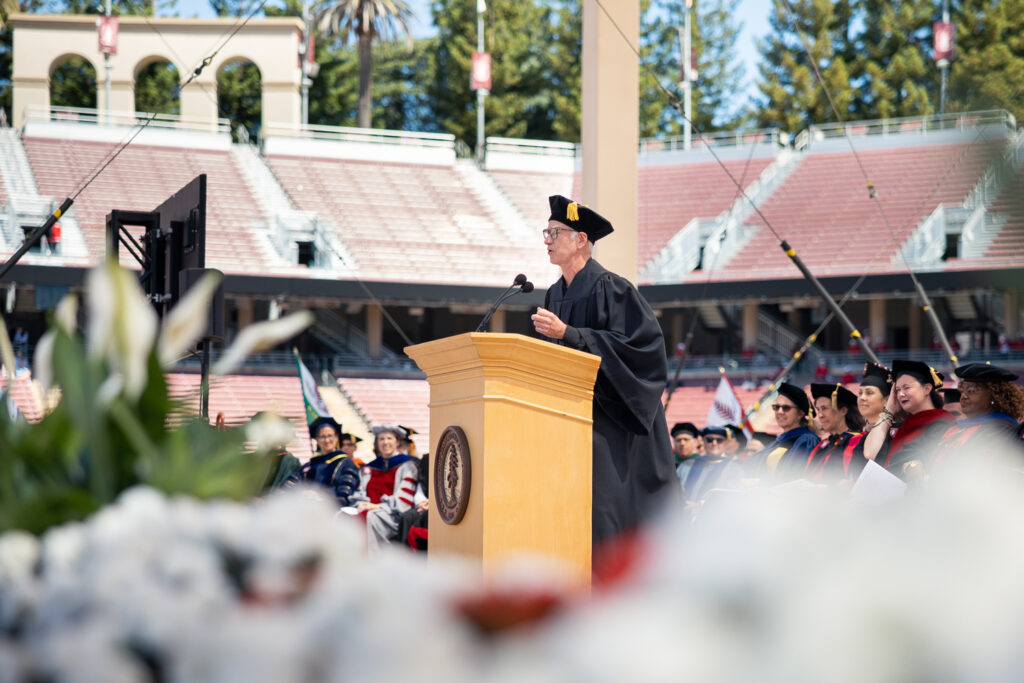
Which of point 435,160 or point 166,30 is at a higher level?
point 166,30

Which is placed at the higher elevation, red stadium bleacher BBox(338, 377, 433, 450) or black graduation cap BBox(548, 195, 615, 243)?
black graduation cap BBox(548, 195, 615, 243)

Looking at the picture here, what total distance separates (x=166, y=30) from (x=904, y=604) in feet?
107

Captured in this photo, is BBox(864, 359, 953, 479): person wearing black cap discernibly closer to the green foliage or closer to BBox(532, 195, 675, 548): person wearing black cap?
BBox(532, 195, 675, 548): person wearing black cap

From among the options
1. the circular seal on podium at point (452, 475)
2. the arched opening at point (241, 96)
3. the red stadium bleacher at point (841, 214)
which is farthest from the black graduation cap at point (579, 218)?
the arched opening at point (241, 96)

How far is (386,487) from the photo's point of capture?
29.0 ft

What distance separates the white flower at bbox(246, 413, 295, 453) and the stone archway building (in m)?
30.4

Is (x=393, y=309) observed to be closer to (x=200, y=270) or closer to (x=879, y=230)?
(x=879, y=230)

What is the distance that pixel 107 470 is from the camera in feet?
3.99

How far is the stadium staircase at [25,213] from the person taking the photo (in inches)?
930

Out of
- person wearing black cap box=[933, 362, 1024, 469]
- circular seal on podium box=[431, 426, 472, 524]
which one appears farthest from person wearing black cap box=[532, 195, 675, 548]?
person wearing black cap box=[933, 362, 1024, 469]

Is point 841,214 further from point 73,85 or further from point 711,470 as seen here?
point 73,85

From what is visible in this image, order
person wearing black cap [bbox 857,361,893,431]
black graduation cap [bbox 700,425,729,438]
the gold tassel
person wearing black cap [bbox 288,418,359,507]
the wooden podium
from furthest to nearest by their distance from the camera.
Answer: black graduation cap [bbox 700,425,729,438], person wearing black cap [bbox 288,418,359,507], person wearing black cap [bbox 857,361,893,431], the gold tassel, the wooden podium

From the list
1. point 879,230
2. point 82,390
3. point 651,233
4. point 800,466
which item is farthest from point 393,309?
point 82,390

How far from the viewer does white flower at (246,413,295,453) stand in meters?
1.29
